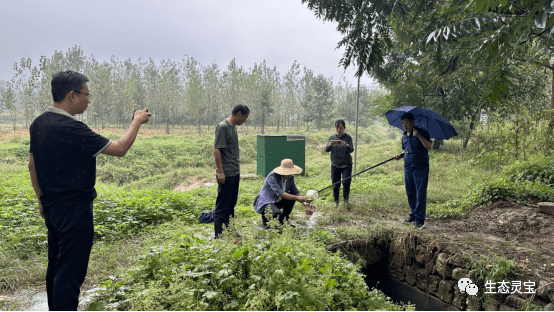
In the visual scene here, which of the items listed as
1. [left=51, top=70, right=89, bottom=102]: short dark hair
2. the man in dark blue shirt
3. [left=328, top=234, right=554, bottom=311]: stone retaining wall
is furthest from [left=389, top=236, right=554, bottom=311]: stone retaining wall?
[left=51, top=70, right=89, bottom=102]: short dark hair

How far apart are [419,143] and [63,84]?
4.77m

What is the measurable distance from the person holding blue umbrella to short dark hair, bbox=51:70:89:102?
444 centimetres

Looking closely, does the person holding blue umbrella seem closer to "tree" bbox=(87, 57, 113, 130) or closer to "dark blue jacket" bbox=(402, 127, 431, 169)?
"dark blue jacket" bbox=(402, 127, 431, 169)

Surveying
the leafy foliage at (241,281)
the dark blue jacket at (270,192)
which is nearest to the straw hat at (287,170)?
the dark blue jacket at (270,192)

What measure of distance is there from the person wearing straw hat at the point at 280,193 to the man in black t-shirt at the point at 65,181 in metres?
2.41

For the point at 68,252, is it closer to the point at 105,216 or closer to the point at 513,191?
the point at 105,216

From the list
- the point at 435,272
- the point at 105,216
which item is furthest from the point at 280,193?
the point at 105,216

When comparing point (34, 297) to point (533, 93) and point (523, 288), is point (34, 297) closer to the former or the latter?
point (523, 288)

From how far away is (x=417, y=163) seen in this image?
4953mm

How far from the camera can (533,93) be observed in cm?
1219

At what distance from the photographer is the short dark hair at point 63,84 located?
7.51 feet

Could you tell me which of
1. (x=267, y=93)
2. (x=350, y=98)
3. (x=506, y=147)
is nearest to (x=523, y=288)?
(x=506, y=147)

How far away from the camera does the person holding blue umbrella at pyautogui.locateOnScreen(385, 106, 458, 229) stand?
4.81 metres

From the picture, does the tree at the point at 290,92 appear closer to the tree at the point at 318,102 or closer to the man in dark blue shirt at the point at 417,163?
the tree at the point at 318,102
